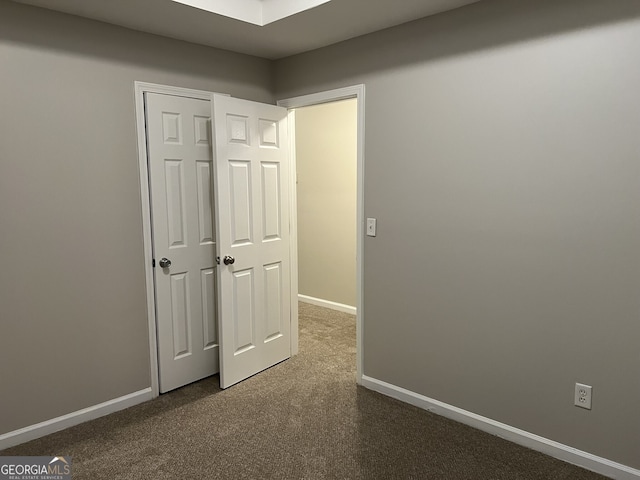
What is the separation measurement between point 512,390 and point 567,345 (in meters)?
0.41

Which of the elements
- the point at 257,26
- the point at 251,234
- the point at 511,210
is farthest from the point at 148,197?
the point at 511,210

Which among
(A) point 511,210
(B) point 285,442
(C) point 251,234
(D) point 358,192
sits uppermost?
(D) point 358,192

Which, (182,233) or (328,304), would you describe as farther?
(328,304)

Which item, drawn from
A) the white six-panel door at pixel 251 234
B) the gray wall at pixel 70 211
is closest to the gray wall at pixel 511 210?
the white six-panel door at pixel 251 234

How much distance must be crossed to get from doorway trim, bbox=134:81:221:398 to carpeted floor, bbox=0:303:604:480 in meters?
0.31

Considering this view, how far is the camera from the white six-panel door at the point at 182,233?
9.43ft

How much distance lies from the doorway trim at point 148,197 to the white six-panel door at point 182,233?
29 mm

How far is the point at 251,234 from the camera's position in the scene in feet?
10.4

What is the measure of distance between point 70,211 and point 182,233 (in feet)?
2.31

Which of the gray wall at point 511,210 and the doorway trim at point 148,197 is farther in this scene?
the doorway trim at point 148,197

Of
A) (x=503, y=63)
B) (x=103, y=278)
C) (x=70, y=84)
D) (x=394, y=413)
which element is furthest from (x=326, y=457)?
(x=70, y=84)

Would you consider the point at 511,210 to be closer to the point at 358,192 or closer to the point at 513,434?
the point at 358,192

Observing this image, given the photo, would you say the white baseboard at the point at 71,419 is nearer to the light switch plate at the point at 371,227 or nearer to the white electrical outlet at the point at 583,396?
the light switch plate at the point at 371,227

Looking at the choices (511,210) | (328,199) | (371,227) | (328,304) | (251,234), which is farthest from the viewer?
(328,304)
